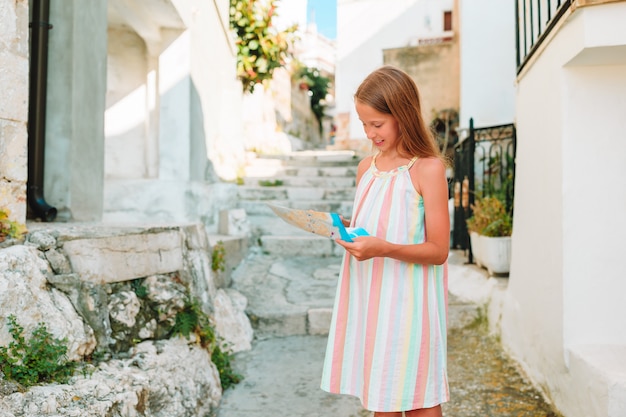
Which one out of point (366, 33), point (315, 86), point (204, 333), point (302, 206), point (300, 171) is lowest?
point (204, 333)

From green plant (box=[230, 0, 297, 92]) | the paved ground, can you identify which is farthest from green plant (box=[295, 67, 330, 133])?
the paved ground

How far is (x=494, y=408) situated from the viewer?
8.55ft

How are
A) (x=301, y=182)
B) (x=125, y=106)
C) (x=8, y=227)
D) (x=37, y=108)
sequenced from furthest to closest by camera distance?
(x=301, y=182) → (x=125, y=106) → (x=37, y=108) → (x=8, y=227)

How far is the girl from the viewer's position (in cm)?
159

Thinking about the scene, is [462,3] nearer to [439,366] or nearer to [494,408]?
[494,408]

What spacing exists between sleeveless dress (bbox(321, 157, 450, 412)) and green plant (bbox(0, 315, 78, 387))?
0.91 meters

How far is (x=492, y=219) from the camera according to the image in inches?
155

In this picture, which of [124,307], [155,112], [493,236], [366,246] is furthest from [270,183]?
[366,246]

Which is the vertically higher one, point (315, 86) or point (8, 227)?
point (315, 86)

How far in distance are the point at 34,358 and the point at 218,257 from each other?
7.12 feet

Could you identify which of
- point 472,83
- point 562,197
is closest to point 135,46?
point 562,197

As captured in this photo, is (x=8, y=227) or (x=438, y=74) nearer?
(x=8, y=227)

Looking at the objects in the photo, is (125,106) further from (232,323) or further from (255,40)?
(255,40)

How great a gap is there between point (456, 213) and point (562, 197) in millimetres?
3021
